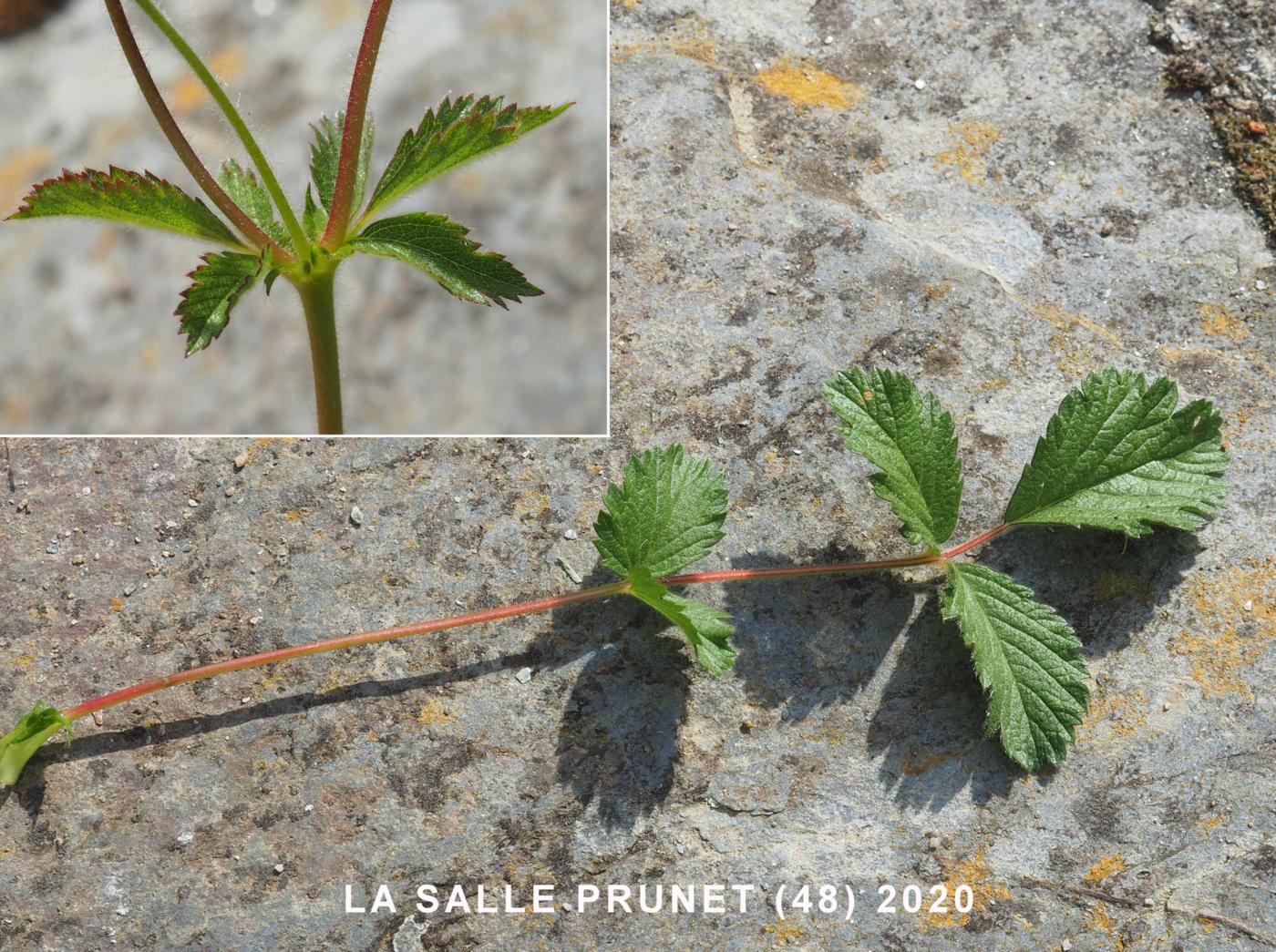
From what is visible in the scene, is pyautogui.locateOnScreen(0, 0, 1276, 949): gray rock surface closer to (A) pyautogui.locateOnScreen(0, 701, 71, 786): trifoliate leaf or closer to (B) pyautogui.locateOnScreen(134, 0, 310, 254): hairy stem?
(A) pyautogui.locateOnScreen(0, 701, 71, 786): trifoliate leaf

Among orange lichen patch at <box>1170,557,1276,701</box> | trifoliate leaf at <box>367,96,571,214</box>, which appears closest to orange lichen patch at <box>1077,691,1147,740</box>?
orange lichen patch at <box>1170,557,1276,701</box>

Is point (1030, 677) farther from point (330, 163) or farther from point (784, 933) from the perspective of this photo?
point (330, 163)

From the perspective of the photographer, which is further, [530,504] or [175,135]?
[530,504]

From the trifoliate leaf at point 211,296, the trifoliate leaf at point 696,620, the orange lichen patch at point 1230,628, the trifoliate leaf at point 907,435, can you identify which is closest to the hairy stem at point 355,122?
the trifoliate leaf at point 211,296

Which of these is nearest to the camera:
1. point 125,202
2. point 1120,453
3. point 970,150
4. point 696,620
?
point 125,202

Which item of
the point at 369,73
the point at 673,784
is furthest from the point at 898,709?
the point at 369,73

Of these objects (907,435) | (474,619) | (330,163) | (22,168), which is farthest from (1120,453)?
(22,168)

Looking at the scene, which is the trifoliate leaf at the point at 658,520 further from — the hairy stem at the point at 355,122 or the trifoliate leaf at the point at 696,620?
the hairy stem at the point at 355,122
